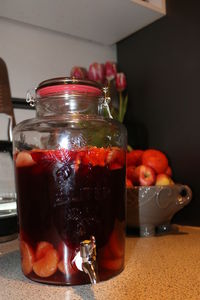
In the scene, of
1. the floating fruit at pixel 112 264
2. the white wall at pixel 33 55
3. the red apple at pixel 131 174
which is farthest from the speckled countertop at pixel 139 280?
the white wall at pixel 33 55

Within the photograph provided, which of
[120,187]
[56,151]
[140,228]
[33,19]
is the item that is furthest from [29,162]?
[33,19]

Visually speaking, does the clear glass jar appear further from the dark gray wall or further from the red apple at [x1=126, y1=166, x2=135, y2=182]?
the dark gray wall

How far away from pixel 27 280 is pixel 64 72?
80 cm

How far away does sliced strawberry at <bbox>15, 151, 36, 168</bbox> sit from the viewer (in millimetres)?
512

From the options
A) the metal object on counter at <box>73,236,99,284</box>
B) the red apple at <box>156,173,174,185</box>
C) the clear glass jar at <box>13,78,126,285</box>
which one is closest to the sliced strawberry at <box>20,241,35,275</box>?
the clear glass jar at <box>13,78,126,285</box>

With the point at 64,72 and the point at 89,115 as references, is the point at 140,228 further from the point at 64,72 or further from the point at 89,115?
the point at 64,72

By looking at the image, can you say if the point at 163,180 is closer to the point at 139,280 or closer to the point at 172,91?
the point at 172,91

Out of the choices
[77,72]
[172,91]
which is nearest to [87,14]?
[77,72]

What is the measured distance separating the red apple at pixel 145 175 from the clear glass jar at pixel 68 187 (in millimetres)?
346

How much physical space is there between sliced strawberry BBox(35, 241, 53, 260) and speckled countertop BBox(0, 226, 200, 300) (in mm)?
44

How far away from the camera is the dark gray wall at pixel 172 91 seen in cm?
95

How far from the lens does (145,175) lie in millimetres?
900

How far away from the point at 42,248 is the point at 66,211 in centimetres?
7

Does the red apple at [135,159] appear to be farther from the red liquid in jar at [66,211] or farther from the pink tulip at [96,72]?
the red liquid in jar at [66,211]
